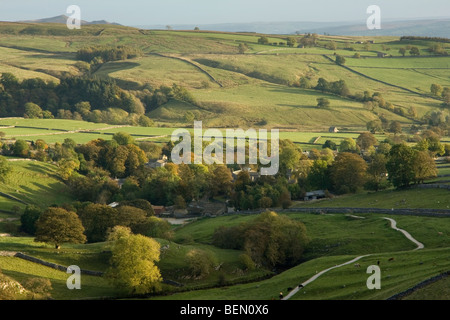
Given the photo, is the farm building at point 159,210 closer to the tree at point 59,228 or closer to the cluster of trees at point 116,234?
the cluster of trees at point 116,234

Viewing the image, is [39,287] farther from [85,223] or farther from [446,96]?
[446,96]

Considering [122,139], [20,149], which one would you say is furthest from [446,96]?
[20,149]

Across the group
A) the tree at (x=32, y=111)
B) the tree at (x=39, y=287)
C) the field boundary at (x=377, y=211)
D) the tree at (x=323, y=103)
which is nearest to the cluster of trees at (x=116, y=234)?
the tree at (x=39, y=287)

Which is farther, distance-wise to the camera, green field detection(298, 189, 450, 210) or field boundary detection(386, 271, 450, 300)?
Result: green field detection(298, 189, 450, 210)

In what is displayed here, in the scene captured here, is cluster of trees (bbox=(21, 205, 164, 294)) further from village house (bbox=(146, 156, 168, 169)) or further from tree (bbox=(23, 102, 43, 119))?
tree (bbox=(23, 102, 43, 119))

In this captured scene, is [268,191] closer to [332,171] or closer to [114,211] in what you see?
[332,171]

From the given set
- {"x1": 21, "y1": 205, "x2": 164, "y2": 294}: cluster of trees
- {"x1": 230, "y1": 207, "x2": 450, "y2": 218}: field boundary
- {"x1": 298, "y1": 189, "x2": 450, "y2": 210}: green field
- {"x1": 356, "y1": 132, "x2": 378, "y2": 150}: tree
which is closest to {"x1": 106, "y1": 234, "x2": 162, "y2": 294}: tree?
{"x1": 21, "y1": 205, "x2": 164, "y2": 294}: cluster of trees
